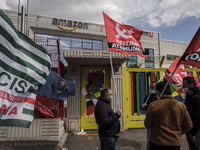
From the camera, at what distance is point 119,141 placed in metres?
5.15

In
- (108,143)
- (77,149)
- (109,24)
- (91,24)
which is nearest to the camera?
(108,143)

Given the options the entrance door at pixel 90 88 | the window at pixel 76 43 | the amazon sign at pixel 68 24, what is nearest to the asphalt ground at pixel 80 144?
the entrance door at pixel 90 88

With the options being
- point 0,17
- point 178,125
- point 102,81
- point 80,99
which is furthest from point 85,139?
point 0,17

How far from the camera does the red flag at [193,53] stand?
274 cm

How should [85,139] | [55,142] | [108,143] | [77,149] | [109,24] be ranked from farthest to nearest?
[85,139], [55,142], [77,149], [109,24], [108,143]

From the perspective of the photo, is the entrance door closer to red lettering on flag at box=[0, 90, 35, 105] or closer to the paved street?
the paved street

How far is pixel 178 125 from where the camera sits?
2.22 meters

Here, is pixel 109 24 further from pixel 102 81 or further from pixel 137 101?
pixel 137 101

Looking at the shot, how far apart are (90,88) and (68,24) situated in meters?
24.2

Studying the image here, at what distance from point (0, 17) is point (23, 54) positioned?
0.47 metres

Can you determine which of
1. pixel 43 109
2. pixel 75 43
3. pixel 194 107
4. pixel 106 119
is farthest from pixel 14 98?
pixel 75 43

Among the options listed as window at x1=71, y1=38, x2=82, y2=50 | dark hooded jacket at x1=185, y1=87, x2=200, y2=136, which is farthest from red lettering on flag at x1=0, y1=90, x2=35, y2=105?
window at x1=71, y1=38, x2=82, y2=50

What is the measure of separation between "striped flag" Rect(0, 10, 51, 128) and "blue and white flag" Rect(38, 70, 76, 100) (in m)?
2.65

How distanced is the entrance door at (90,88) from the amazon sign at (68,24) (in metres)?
23.2
